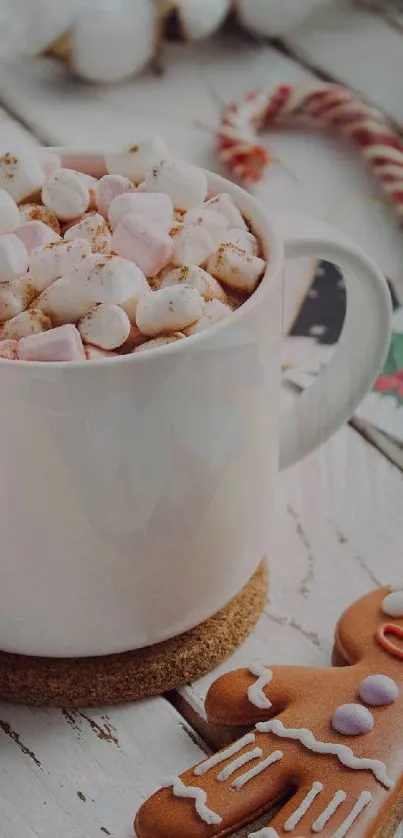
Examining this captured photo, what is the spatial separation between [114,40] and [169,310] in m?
0.73

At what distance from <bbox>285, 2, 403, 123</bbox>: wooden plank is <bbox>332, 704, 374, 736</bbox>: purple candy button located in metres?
0.84

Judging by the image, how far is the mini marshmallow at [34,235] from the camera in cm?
64

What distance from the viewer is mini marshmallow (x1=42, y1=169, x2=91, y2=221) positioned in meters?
0.67

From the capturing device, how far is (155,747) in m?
0.66

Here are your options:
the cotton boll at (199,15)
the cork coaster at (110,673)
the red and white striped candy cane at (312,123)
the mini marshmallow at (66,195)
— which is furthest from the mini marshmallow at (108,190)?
the cotton boll at (199,15)

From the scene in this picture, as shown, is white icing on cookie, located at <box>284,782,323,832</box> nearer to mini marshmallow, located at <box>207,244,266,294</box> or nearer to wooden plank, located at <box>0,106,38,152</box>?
mini marshmallow, located at <box>207,244,266,294</box>

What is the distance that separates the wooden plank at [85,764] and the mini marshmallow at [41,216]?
0.27m

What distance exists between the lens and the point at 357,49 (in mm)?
1416

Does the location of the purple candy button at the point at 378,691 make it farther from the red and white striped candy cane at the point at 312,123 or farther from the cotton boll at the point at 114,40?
the cotton boll at the point at 114,40

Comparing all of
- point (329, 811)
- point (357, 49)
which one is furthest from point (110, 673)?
point (357, 49)

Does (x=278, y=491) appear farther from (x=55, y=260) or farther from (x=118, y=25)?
(x=118, y=25)

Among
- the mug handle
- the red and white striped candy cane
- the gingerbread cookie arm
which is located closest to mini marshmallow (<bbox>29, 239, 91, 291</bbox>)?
the mug handle

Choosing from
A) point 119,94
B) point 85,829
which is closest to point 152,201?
point 85,829

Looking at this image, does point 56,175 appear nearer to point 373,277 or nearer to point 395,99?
point 373,277
